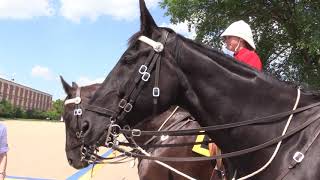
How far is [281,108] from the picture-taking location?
3.23 meters

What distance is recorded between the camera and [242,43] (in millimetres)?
4246

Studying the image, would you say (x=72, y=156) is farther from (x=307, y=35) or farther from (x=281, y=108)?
(x=307, y=35)

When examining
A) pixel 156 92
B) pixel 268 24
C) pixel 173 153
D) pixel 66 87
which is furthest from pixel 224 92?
pixel 268 24

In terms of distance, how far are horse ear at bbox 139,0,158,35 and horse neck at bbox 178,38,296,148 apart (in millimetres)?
259

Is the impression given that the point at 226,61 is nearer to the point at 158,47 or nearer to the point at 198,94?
the point at 198,94

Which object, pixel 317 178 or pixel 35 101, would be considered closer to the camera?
pixel 317 178

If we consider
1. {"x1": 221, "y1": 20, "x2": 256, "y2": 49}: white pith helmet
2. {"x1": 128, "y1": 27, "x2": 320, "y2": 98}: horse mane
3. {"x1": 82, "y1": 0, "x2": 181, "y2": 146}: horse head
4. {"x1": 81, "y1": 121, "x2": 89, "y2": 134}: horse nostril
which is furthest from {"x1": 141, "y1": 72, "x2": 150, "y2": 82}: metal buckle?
{"x1": 221, "y1": 20, "x2": 256, "y2": 49}: white pith helmet

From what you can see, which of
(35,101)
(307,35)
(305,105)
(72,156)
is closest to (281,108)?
(305,105)

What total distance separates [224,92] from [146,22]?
2.44 feet

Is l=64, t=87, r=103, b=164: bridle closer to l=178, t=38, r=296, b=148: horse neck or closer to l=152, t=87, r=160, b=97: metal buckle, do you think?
l=152, t=87, r=160, b=97: metal buckle

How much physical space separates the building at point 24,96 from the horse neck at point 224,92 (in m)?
131

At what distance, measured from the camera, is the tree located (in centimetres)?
2072

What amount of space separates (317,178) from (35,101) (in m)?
170

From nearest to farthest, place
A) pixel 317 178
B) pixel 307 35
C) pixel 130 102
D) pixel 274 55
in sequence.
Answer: pixel 317 178, pixel 130 102, pixel 307 35, pixel 274 55
